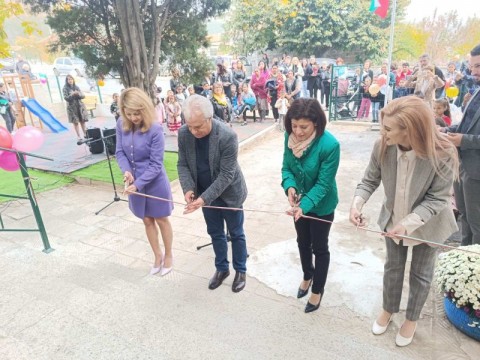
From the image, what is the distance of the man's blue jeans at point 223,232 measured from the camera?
2.82m

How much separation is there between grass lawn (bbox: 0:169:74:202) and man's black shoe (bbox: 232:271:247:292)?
4353 millimetres

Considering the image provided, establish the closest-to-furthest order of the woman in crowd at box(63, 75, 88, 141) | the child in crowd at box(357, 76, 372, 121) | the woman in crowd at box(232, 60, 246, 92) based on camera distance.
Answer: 1. the woman in crowd at box(63, 75, 88, 141)
2. the child in crowd at box(357, 76, 372, 121)
3. the woman in crowd at box(232, 60, 246, 92)

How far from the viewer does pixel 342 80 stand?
10289mm

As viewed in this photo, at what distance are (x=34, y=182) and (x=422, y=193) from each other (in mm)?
6366

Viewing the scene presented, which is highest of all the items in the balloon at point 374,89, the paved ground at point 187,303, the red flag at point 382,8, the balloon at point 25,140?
the red flag at point 382,8

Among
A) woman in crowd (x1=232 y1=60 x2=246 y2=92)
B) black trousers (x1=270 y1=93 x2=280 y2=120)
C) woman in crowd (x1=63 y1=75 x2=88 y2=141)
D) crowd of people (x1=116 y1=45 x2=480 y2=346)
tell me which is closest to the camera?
crowd of people (x1=116 y1=45 x2=480 y2=346)

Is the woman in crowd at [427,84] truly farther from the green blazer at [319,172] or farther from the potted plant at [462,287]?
the green blazer at [319,172]

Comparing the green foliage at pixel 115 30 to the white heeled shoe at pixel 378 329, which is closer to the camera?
the white heeled shoe at pixel 378 329

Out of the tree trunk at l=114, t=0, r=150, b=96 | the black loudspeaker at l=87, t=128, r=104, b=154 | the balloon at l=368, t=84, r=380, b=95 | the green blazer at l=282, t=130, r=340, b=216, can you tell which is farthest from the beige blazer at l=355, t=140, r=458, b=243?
the balloon at l=368, t=84, r=380, b=95


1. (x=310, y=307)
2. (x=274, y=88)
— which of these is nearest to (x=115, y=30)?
(x=310, y=307)

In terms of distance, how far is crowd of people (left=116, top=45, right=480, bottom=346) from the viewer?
1.92 m

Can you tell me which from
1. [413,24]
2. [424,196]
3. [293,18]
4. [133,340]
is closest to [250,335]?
[133,340]

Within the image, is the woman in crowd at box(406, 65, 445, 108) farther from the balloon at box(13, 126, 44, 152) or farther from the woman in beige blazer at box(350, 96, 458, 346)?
the balloon at box(13, 126, 44, 152)

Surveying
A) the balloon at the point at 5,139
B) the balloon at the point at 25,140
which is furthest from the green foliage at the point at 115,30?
the balloon at the point at 5,139
